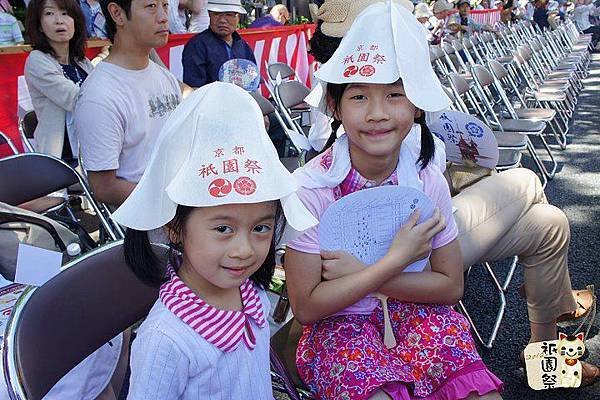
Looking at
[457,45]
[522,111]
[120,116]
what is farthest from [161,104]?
[457,45]

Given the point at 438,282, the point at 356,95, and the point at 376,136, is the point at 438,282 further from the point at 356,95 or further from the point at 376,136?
the point at 356,95

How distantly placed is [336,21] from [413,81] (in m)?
0.95

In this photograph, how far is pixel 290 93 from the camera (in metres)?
4.35

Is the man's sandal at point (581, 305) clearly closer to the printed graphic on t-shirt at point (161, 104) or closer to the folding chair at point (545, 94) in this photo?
the printed graphic on t-shirt at point (161, 104)

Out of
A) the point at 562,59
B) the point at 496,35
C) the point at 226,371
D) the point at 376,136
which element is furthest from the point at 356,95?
the point at 496,35

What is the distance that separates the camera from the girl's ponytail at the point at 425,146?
64.5 inches

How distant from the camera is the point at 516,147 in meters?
4.07

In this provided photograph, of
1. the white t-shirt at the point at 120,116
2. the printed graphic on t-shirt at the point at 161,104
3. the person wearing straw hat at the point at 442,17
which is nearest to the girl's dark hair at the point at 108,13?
the white t-shirt at the point at 120,116

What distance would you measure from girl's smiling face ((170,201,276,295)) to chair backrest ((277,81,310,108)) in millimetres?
3111

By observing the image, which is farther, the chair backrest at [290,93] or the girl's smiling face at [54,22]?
the chair backrest at [290,93]

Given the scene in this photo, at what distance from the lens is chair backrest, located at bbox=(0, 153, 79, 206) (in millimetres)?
2439

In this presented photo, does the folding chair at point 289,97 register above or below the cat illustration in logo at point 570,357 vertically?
above

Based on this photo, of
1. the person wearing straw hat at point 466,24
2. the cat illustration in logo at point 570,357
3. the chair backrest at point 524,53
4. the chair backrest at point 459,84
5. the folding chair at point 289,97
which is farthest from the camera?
the person wearing straw hat at point 466,24

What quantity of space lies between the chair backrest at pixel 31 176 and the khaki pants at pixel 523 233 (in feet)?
5.09
